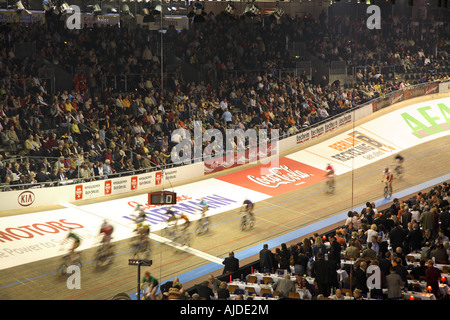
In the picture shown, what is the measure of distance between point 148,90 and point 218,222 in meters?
7.35

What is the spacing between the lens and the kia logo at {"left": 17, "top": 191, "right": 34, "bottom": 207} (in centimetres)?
1634

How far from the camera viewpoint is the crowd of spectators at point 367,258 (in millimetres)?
9508

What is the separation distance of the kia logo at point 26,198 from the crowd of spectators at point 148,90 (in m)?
0.44

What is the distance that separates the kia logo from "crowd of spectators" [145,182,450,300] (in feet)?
22.3

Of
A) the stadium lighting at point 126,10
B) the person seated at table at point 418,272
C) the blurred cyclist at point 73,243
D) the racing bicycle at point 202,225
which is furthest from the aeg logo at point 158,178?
the person seated at table at point 418,272

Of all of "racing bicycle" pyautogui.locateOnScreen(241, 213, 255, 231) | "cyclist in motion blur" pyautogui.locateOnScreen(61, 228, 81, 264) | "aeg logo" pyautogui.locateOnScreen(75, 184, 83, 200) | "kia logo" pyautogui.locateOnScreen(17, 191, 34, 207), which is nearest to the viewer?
"cyclist in motion blur" pyautogui.locateOnScreen(61, 228, 81, 264)

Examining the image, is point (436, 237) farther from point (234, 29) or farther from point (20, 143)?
point (234, 29)

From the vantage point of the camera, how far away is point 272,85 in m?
26.3

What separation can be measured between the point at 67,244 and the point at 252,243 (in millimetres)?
5005

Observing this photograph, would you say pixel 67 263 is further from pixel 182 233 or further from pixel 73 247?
pixel 182 233

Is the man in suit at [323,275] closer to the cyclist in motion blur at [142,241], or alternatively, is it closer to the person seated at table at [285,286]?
the person seated at table at [285,286]

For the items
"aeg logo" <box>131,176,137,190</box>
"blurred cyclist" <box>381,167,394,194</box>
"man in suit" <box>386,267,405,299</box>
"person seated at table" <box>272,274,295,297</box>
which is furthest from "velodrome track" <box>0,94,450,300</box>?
"person seated at table" <box>272,274,295,297</box>

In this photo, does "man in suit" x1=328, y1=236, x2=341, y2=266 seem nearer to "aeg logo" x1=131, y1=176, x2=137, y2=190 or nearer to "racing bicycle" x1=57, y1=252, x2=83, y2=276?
"racing bicycle" x1=57, y1=252, x2=83, y2=276

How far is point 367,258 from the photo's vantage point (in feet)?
35.0
